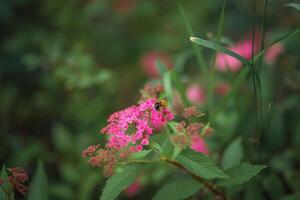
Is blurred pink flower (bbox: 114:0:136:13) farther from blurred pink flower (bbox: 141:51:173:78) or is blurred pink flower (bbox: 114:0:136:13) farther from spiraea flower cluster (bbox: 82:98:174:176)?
spiraea flower cluster (bbox: 82:98:174:176)

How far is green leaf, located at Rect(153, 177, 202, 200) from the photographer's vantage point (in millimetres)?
1044

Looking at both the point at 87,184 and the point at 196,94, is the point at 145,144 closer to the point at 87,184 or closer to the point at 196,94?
the point at 87,184

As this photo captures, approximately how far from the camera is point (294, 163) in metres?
1.67

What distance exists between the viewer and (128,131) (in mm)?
1031

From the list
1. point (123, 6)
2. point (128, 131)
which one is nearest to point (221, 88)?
point (123, 6)

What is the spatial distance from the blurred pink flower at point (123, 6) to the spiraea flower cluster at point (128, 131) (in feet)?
5.94

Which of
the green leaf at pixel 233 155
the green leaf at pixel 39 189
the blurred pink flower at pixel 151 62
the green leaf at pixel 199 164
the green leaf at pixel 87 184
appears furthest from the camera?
the blurred pink flower at pixel 151 62

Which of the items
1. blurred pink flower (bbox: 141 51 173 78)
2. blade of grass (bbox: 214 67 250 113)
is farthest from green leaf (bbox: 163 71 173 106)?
blurred pink flower (bbox: 141 51 173 78)

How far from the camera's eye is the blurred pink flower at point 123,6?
276cm

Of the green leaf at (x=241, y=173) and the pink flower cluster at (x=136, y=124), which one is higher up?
the pink flower cluster at (x=136, y=124)

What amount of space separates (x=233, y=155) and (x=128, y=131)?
0.49 m

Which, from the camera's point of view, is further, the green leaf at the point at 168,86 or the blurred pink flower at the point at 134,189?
the blurred pink flower at the point at 134,189

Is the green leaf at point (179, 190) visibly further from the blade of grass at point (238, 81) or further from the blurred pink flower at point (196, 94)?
the blurred pink flower at point (196, 94)

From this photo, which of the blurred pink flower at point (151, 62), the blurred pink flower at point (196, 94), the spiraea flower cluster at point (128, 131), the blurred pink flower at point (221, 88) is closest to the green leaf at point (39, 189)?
the spiraea flower cluster at point (128, 131)
